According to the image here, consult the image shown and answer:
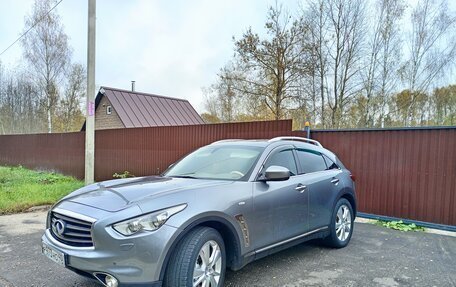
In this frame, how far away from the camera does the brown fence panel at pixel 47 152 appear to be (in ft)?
44.6

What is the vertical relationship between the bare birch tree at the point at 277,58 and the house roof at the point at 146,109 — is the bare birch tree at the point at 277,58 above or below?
above

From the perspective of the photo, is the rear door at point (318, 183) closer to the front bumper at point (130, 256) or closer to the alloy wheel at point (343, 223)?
the alloy wheel at point (343, 223)

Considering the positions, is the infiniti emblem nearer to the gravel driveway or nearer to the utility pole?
the gravel driveway

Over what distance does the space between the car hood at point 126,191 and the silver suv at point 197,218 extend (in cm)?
1

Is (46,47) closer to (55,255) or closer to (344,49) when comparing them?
(344,49)

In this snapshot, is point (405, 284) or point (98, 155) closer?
point (405, 284)

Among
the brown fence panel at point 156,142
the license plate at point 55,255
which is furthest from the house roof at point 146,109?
the license plate at point 55,255

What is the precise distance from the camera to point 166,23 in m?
13.5

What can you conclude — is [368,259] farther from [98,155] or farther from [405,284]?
[98,155]

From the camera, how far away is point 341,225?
474 centimetres

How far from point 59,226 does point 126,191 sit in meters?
0.63

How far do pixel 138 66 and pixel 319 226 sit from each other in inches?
813

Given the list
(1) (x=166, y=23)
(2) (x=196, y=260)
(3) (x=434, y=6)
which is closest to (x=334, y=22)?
(3) (x=434, y=6)

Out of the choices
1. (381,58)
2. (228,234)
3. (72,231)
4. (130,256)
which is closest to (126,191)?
(72,231)
